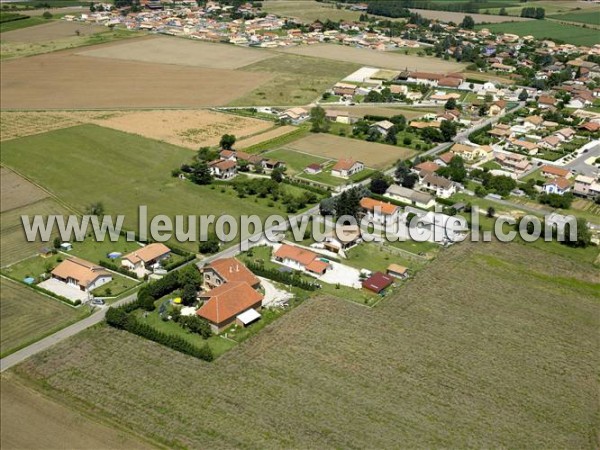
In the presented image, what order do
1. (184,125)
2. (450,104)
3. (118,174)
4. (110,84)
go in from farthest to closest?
1. (110,84)
2. (450,104)
3. (184,125)
4. (118,174)

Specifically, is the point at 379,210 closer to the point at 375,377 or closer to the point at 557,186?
the point at 557,186

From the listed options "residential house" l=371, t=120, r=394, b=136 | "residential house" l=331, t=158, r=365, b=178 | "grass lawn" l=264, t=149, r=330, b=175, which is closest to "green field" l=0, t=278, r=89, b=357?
"grass lawn" l=264, t=149, r=330, b=175

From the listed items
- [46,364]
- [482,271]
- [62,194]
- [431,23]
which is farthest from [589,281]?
[431,23]

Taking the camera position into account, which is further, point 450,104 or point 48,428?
point 450,104

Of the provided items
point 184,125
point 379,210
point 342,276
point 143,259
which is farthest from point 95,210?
point 184,125

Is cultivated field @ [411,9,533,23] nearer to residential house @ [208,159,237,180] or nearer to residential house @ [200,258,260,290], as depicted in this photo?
residential house @ [208,159,237,180]

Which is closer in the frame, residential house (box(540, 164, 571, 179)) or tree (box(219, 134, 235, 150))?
residential house (box(540, 164, 571, 179))
